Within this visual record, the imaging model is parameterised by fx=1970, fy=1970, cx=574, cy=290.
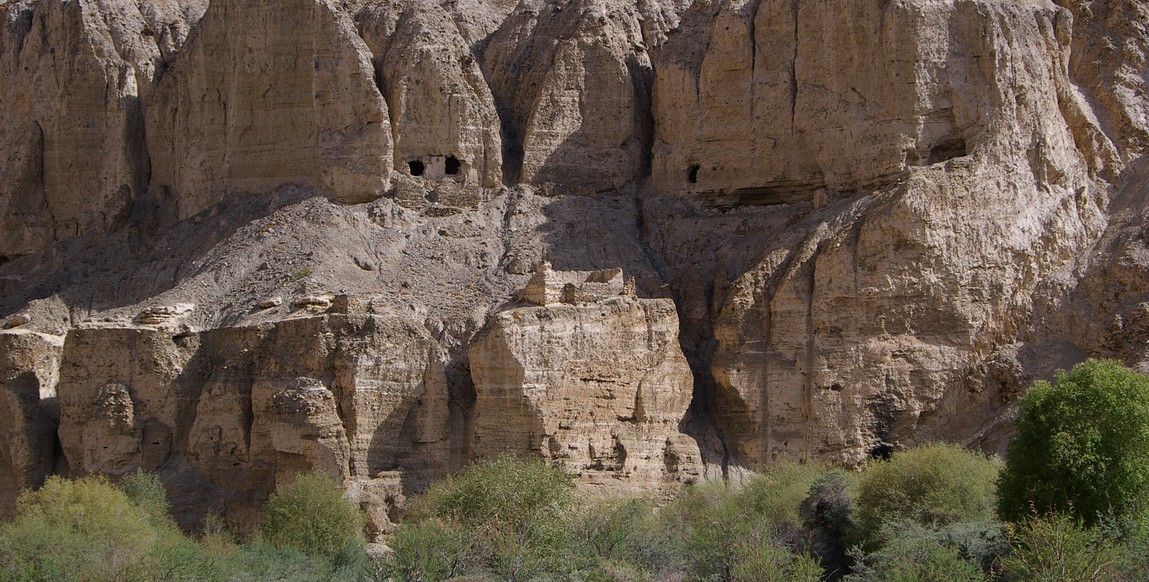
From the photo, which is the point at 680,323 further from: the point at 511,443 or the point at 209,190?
the point at 209,190

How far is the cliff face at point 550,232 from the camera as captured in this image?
4169 centimetres

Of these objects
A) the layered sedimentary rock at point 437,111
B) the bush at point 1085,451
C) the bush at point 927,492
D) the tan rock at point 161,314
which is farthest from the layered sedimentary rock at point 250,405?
the bush at point 1085,451

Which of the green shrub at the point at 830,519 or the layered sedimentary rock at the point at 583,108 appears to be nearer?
the green shrub at the point at 830,519

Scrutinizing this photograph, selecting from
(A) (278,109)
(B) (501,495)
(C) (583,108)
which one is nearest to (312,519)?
(B) (501,495)

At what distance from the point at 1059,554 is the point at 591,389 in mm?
13186

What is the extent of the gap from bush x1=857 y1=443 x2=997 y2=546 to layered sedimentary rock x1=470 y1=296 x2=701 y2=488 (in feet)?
17.0

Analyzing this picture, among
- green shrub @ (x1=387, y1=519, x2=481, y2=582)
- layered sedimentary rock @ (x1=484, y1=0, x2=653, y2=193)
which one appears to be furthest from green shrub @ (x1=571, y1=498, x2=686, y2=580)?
layered sedimentary rock @ (x1=484, y1=0, x2=653, y2=193)

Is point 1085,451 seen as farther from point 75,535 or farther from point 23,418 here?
point 23,418

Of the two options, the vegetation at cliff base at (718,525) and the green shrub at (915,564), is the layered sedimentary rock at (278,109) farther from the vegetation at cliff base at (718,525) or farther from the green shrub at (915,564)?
the green shrub at (915,564)

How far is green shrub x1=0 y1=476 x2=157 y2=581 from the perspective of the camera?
33.9m

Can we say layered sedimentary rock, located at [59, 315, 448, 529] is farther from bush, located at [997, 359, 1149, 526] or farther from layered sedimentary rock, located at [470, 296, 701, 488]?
bush, located at [997, 359, 1149, 526]

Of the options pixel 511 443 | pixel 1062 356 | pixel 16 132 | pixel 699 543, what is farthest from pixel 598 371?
pixel 16 132

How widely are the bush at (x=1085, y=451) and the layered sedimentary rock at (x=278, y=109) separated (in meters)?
18.8

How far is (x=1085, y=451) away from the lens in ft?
113
